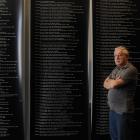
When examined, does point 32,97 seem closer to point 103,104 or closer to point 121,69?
point 103,104

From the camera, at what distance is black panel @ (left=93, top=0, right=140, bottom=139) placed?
3.49m

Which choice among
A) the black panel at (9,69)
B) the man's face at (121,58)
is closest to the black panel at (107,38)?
the man's face at (121,58)

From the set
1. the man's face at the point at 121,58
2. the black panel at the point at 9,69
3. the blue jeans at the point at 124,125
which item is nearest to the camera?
the blue jeans at the point at 124,125

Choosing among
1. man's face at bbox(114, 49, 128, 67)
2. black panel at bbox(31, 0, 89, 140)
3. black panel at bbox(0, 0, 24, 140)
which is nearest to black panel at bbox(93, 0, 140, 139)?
black panel at bbox(31, 0, 89, 140)

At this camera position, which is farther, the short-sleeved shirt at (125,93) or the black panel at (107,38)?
the black panel at (107,38)

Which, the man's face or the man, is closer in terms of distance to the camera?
the man

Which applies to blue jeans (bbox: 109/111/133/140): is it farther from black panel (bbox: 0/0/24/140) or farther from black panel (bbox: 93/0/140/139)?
black panel (bbox: 0/0/24/140)

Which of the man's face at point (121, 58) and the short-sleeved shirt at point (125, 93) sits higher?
the man's face at point (121, 58)

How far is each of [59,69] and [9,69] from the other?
545 millimetres

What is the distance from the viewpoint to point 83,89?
138 inches

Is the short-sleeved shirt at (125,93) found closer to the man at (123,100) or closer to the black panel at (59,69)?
the man at (123,100)

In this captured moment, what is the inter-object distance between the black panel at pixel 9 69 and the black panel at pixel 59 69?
0.17 m

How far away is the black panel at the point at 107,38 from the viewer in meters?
3.49

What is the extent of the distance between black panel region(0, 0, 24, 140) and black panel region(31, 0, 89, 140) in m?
0.17
